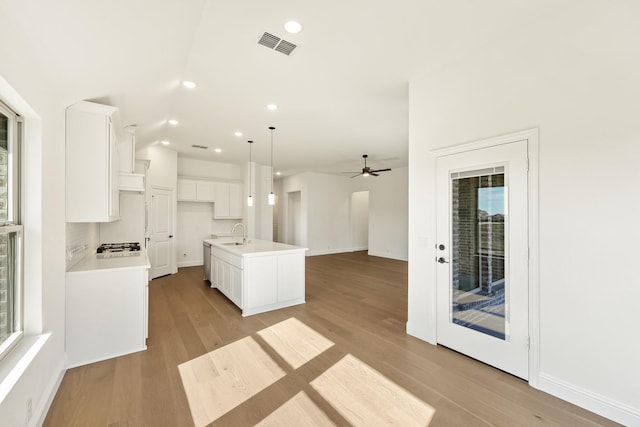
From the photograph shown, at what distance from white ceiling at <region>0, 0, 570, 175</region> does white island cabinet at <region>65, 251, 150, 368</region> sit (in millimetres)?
1624

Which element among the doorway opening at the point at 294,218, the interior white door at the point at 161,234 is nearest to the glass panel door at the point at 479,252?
the interior white door at the point at 161,234

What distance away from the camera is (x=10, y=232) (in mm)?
1710

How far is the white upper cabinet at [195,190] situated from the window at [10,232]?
5.25m

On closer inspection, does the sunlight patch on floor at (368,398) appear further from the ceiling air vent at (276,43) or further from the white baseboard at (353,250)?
the white baseboard at (353,250)

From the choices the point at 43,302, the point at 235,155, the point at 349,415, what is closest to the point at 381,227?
the point at 235,155

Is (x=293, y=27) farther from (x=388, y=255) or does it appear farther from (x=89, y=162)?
(x=388, y=255)

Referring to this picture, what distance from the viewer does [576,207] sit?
6.62 feet

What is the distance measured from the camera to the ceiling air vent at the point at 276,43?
2.43 meters

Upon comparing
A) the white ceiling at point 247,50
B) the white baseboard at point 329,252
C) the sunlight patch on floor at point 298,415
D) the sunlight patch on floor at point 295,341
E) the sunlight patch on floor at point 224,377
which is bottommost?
the sunlight patch on floor at point 295,341

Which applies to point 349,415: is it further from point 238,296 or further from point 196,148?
point 196,148

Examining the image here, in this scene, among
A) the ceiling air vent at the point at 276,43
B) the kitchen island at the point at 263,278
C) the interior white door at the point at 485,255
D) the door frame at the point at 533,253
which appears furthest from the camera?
the kitchen island at the point at 263,278

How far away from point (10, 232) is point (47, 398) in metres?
1.26

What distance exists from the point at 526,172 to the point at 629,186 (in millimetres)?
596

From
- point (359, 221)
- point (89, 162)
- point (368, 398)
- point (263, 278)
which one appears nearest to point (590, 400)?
point (368, 398)
